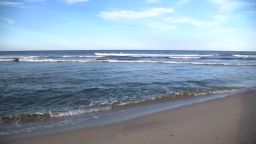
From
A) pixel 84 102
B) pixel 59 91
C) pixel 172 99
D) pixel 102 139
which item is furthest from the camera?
pixel 59 91

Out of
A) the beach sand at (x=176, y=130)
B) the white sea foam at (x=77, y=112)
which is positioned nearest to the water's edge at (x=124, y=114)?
the beach sand at (x=176, y=130)

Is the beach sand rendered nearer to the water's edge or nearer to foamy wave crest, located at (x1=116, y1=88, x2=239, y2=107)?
the water's edge

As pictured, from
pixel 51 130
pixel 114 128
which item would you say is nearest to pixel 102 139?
pixel 114 128

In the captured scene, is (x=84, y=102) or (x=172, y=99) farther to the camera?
(x=172, y=99)

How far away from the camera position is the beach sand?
4754 millimetres

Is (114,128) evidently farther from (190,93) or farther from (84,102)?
(190,93)

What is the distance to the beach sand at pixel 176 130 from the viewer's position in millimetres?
4754

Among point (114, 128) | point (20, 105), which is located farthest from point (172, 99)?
point (20, 105)

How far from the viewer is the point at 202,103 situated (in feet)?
26.8

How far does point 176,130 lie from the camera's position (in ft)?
17.6

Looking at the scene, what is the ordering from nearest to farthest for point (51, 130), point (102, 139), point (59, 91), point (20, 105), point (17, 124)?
point (102, 139) → point (51, 130) → point (17, 124) → point (20, 105) → point (59, 91)

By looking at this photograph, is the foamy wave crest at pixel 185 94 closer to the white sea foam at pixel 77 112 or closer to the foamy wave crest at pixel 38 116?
the white sea foam at pixel 77 112

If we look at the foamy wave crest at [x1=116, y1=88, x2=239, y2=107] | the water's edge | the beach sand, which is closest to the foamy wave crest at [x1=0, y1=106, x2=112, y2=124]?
the water's edge

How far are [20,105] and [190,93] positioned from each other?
644cm
